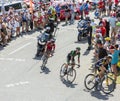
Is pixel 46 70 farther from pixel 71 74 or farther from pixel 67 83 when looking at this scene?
pixel 67 83

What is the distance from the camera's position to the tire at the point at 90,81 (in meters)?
18.0

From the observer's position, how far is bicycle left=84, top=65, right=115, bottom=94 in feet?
58.0

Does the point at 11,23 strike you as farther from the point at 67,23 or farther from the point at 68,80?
the point at 68,80

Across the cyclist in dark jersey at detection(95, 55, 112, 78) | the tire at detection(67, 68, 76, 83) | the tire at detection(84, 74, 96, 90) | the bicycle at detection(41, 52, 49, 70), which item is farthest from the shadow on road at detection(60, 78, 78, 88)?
the bicycle at detection(41, 52, 49, 70)

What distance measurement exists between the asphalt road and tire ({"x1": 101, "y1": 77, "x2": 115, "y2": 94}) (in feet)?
0.73

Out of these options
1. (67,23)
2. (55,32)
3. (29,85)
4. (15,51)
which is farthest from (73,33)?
(29,85)

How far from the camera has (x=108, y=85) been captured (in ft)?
58.4

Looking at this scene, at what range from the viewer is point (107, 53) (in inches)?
800

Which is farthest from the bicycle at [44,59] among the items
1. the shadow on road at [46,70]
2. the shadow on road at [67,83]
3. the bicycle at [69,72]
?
the shadow on road at [67,83]

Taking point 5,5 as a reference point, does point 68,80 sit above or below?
below

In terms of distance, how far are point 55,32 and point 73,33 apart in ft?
4.44

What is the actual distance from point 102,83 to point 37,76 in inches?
155

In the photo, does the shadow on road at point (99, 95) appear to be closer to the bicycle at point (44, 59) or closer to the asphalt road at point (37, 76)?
the asphalt road at point (37, 76)

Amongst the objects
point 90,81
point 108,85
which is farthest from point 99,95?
point 90,81
